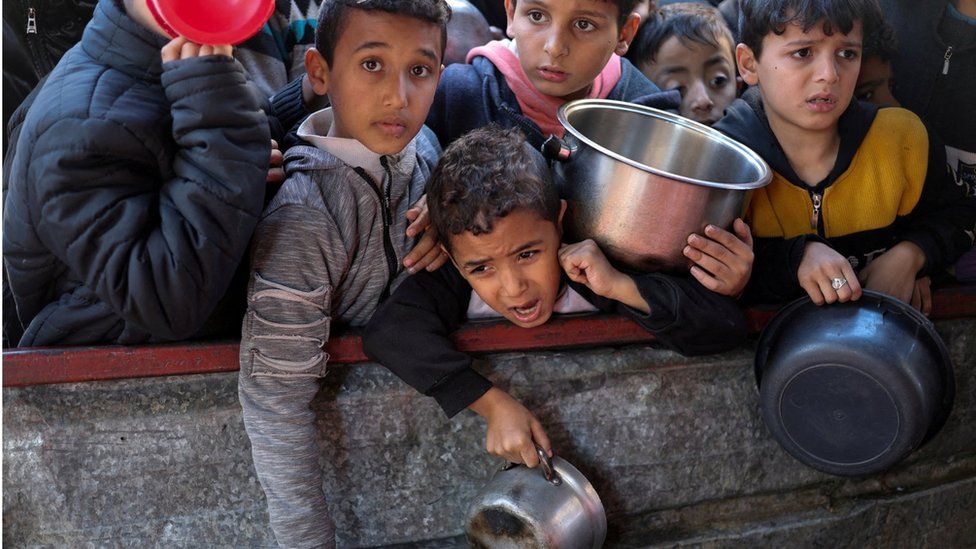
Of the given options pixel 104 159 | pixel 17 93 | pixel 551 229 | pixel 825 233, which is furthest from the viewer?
pixel 17 93

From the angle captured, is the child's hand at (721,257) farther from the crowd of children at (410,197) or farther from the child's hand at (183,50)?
the child's hand at (183,50)

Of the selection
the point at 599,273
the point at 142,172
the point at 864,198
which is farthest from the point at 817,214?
the point at 142,172

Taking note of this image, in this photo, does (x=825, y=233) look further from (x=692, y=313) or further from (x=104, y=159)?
(x=104, y=159)

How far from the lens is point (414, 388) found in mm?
2510

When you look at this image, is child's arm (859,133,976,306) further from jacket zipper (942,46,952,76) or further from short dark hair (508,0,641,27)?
short dark hair (508,0,641,27)

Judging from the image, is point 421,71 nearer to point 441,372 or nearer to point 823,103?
point 441,372

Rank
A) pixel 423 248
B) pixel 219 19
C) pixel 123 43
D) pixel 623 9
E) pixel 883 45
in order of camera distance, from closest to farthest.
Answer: pixel 219 19, pixel 123 43, pixel 423 248, pixel 623 9, pixel 883 45

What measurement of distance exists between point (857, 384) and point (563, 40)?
1.40m

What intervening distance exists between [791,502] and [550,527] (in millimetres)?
1066

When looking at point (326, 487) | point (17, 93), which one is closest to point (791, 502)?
point (326, 487)

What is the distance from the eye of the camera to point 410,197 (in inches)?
103

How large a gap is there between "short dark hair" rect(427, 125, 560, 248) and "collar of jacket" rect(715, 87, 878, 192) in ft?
2.49

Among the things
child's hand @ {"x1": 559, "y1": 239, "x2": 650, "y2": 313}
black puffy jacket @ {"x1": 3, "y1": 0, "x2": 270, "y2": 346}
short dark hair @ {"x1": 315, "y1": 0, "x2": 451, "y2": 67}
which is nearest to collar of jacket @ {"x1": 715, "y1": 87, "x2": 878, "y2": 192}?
child's hand @ {"x1": 559, "y1": 239, "x2": 650, "y2": 313}

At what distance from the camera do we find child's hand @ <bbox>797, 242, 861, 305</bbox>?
2.47m
